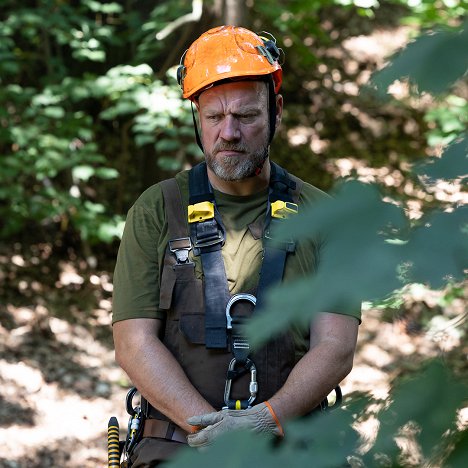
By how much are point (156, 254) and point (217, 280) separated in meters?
0.24

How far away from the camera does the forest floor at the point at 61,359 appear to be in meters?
5.00

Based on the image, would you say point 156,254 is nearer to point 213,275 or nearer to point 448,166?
point 213,275

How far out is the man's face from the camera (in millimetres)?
2621

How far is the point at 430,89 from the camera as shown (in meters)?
0.66

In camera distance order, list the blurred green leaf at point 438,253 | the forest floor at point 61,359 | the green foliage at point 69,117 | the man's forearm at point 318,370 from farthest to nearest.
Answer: the green foliage at point 69,117 → the forest floor at point 61,359 → the man's forearm at point 318,370 → the blurred green leaf at point 438,253

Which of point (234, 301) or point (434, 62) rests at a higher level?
point (434, 62)

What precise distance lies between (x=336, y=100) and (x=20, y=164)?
4072mm

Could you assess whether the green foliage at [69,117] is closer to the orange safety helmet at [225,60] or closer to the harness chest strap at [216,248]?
the orange safety helmet at [225,60]

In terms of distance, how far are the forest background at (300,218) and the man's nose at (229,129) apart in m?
0.68

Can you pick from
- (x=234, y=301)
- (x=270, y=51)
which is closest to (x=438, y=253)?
(x=234, y=301)

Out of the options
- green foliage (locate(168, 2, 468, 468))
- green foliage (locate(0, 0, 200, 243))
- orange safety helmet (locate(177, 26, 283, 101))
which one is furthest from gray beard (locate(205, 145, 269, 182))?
green foliage (locate(0, 0, 200, 243))

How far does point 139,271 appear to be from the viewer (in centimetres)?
257

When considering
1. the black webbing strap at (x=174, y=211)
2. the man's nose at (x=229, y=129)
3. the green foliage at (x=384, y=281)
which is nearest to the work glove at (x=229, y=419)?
the black webbing strap at (x=174, y=211)

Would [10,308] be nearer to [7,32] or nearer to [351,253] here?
[7,32]
